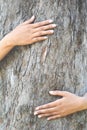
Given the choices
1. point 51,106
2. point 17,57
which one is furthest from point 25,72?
point 51,106

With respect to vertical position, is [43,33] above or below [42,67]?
above

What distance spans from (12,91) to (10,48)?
7.8 inches

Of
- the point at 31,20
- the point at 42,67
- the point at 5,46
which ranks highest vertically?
the point at 31,20

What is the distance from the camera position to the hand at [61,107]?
5.91 ft

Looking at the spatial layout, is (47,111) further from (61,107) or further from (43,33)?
(43,33)

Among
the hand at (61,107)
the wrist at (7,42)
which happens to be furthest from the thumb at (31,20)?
the hand at (61,107)

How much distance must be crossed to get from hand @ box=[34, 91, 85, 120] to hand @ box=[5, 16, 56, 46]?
255 millimetres

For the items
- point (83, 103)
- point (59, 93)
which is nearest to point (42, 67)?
point (59, 93)

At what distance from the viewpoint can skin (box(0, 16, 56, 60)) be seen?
5.94ft

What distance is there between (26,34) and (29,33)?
0.01 m

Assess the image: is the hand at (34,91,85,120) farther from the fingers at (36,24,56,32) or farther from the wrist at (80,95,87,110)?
the fingers at (36,24,56,32)

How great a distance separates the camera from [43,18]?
185cm

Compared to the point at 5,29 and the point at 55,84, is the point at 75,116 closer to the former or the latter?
the point at 55,84

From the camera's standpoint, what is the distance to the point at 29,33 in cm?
181
